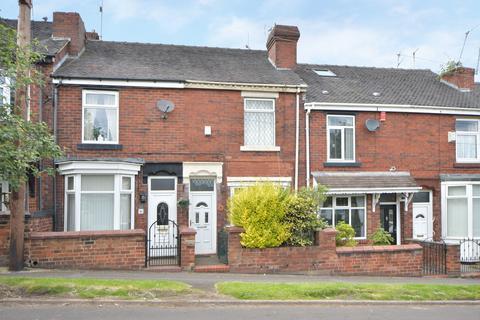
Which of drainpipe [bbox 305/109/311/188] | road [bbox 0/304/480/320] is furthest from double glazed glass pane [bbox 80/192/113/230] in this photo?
drainpipe [bbox 305/109/311/188]

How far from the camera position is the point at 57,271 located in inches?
439

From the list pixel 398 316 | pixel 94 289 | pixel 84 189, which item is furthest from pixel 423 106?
pixel 94 289

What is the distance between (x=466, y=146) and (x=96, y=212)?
46.2ft

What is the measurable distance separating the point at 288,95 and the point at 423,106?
5285 millimetres

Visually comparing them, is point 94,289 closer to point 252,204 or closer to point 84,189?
point 252,204

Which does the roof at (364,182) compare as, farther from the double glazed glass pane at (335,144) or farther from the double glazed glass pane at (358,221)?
the double glazed glass pane at (358,221)

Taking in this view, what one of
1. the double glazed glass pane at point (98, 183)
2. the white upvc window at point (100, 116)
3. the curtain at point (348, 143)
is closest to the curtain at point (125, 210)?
the double glazed glass pane at point (98, 183)

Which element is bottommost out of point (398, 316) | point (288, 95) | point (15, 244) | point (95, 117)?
point (398, 316)

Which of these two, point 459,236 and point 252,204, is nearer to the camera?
point 252,204

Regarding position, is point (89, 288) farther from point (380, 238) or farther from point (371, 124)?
point (371, 124)

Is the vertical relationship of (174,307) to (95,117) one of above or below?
below

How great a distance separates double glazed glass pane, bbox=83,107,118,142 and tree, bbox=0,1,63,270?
157 inches

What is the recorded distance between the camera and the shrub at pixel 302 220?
12766 mm

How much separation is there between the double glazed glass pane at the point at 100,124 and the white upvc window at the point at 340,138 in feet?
24.7
